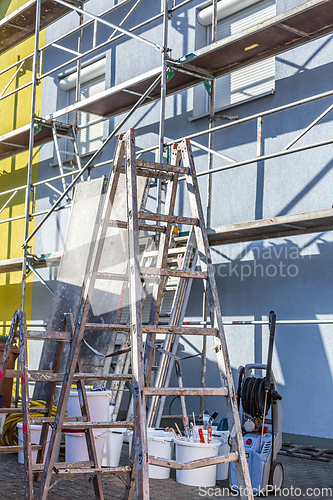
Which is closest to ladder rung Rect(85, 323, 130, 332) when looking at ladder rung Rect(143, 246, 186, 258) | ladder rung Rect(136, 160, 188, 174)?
ladder rung Rect(136, 160, 188, 174)

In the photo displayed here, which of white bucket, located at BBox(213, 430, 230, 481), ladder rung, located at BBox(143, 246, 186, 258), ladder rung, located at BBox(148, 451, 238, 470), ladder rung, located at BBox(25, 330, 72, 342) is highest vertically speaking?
ladder rung, located at BBox(143, 246, 186, 258)

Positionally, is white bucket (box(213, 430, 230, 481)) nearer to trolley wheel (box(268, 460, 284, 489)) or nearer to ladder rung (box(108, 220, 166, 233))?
trolley wheel (box(268, 460, 284, 489))

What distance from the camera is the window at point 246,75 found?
A: 760 cm

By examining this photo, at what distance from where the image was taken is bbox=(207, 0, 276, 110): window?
7.60 meters

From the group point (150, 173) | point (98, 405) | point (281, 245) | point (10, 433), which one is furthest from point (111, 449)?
point (281, 245)

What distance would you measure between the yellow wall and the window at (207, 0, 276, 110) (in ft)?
15.5

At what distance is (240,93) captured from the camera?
7.94 meters

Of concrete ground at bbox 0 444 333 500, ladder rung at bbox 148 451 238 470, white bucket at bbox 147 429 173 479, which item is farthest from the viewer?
white bucket at bbox 147 429 173 479

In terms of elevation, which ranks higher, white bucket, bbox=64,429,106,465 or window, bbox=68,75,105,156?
window, bbox=68,75,105,156

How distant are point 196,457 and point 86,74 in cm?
778

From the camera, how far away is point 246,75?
7914 mm

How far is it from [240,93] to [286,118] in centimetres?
105

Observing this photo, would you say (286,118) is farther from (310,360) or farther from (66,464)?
(66,464)

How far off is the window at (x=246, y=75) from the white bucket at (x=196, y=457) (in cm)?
447
